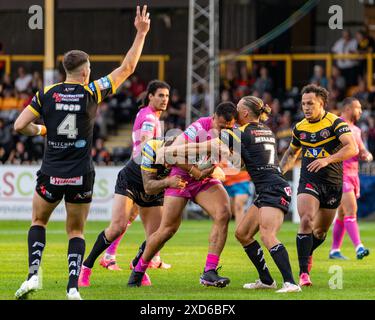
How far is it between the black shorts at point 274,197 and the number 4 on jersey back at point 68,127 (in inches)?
94.4

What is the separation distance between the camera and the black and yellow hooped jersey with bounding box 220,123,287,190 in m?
11.7

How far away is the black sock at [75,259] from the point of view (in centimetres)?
1022

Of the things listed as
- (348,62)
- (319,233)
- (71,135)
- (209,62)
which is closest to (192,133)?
(71,135)

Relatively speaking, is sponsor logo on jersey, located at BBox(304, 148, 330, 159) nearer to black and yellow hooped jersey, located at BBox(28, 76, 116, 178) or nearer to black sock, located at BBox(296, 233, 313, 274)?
black sock, located at BBox(296, 233, 313, 274)

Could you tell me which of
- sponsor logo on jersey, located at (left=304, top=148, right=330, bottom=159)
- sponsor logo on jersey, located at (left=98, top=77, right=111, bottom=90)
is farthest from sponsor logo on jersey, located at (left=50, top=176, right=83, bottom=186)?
sponsor logo on jersey, located at (left=304, top=148, right=330, bottom=159)

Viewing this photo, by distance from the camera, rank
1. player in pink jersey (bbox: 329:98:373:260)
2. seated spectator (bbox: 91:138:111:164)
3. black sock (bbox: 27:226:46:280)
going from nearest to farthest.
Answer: black sock (bbox: 27:226:46:280), player in pink jersey (bbox: 329:98:373:260), seated spectator (bbox: 91:138:111:164)

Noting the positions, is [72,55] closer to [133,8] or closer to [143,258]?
[143,258]

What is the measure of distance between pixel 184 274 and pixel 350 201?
370cm

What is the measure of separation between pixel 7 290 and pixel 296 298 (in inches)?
122

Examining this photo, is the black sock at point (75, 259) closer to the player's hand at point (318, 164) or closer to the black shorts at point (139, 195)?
the black shorts at point (139, 195)

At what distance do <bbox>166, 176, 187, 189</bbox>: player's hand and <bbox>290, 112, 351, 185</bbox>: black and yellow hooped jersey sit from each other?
1.81m

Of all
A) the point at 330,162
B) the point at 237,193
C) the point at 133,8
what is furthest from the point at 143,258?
the point at 133,8

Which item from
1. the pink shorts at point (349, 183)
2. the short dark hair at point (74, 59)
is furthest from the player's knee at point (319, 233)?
the short dark hair at point (74, 59)

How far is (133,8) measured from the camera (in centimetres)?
3684
